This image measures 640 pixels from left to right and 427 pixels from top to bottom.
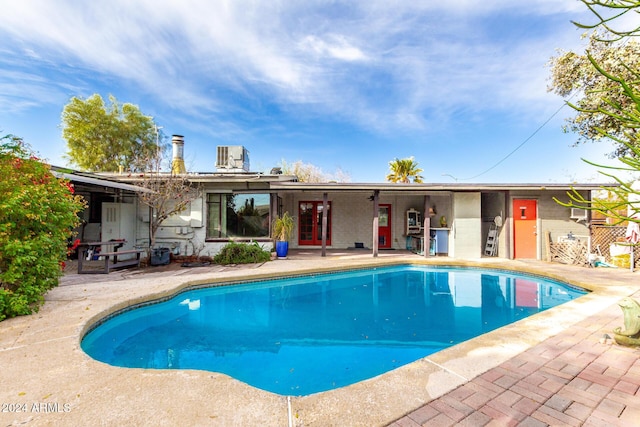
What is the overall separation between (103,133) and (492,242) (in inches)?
912

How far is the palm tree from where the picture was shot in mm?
20984

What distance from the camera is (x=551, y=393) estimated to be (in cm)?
241

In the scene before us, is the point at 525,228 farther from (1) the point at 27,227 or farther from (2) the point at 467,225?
(1) the point at 27,227

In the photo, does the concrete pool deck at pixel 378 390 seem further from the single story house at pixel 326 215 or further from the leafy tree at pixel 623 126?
the single story house at pixel 326 215

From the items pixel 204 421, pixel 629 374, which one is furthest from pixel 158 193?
pixel 629 374

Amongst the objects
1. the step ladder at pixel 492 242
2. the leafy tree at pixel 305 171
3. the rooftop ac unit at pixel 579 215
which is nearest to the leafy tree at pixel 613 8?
the rooftop ac unit at pixel 579 215

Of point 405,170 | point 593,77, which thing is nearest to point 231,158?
point 593,77

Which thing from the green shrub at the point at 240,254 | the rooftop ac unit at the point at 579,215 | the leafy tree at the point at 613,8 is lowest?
the green shrub at the point at 240,254

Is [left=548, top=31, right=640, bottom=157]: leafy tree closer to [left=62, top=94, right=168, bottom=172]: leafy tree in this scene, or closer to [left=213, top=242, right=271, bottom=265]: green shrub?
[left=213, top=242, right=271, bottom=265]: green shrub

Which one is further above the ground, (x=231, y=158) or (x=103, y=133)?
(x=103, y=133)

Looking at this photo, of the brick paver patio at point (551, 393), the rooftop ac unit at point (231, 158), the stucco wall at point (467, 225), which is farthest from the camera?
the rooftop ac unit at point (231, 158)

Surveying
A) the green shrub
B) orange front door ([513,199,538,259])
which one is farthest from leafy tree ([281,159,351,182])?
orange front door ([513,199,538,259])

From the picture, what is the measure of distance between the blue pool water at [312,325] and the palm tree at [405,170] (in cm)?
1362

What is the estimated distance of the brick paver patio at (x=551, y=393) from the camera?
210 centimetres
